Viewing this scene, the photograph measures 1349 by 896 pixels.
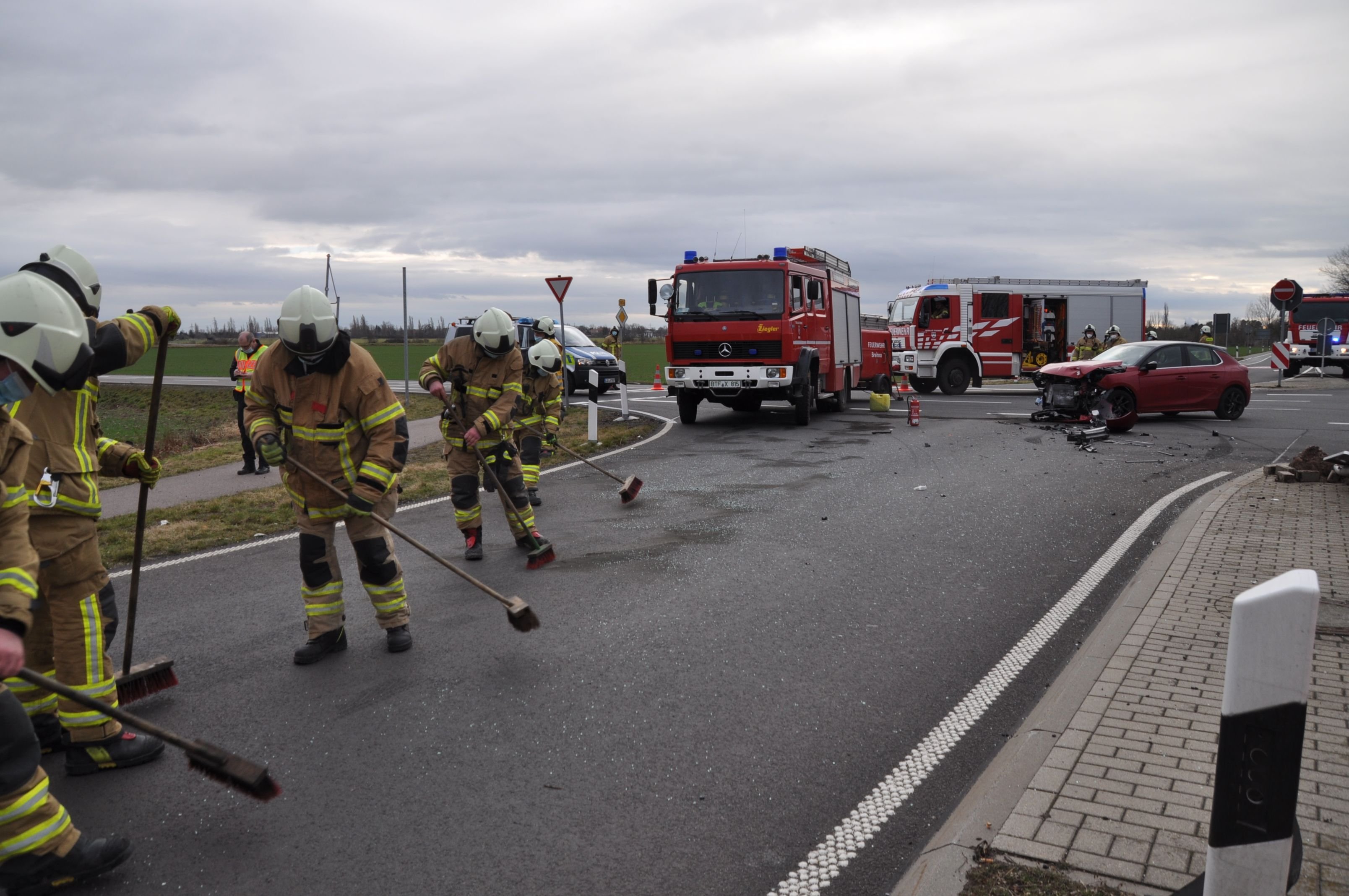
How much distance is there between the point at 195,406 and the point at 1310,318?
37.2m

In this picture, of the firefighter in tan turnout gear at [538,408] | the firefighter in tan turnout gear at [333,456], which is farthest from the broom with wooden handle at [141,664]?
the firefighter in tan turnout gear at [538,408]

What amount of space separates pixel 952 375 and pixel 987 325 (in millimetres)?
2141

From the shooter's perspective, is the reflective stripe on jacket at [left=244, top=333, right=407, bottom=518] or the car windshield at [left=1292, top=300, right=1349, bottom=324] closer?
the reflective stripe on jacket at [left=244, top=333, right=407, bottom=518]

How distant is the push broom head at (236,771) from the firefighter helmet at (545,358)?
23.0ft

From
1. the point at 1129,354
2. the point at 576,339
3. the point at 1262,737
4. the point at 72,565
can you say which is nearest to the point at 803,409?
the point at 1129,354

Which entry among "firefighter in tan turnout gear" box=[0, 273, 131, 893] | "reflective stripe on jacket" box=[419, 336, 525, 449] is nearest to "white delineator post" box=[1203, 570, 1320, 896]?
"firefighter in tan turnout gear" box=[0, 273, 131, 893]

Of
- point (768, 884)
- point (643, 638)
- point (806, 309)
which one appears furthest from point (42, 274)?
point (806, 309)

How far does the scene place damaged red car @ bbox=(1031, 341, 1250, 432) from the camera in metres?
17.3

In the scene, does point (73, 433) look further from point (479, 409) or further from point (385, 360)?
point (385, 360)

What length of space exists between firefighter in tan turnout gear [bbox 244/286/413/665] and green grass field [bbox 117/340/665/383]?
2833 centimetres

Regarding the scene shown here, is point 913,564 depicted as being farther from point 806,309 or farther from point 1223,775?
point 806,309

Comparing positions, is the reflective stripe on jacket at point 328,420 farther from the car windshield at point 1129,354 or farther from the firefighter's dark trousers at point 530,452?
the car windshield at point 1129,354

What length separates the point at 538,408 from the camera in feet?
33.7

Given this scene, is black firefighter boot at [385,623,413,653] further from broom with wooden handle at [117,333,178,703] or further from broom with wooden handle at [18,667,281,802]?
broom with wooden handle at [18,667,281,802]
